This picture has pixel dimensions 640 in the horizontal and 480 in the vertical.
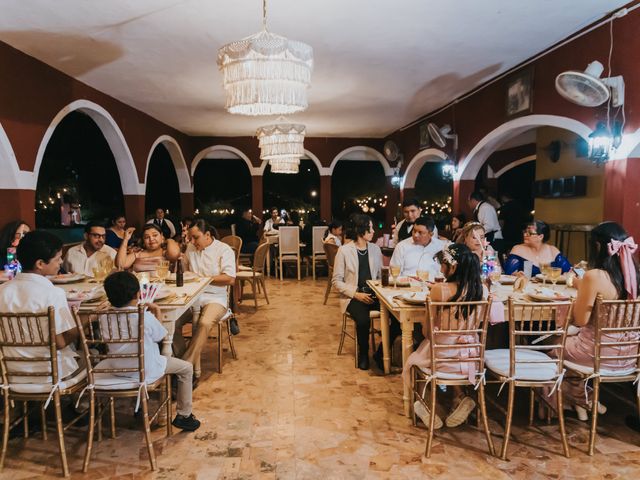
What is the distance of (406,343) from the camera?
311 cm

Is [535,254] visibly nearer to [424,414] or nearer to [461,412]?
[461,412]

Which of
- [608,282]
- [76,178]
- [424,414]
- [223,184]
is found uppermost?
[223,184]

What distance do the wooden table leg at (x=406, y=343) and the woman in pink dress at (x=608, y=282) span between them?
3.28 feet

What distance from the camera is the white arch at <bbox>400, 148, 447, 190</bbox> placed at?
8267mm

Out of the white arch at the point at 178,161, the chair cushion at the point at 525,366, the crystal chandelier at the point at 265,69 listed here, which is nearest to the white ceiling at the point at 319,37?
the crystal chandelier at the point at 265,69

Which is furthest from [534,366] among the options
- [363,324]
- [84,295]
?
[84,295]

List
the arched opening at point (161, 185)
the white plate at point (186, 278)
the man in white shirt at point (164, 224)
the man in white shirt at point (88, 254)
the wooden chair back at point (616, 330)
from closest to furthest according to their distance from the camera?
1. the wooden chair back at point (616, 330)
2. the white plate at point (186, 278)
3. the man in white shirt at point (88, 254)
4. the man in white shirt at point (164, 224)
5. the arched opening at point (161, 185)

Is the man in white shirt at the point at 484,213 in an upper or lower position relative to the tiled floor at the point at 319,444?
upper

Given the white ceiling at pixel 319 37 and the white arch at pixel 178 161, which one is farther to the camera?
the white arch at pixel 178 161

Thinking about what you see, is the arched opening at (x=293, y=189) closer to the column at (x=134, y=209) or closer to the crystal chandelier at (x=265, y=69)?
the column at (x=134, y=209)

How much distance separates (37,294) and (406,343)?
223 cm

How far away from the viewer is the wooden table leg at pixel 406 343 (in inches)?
119

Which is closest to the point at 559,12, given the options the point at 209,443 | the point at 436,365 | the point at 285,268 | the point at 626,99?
the point at 626,99

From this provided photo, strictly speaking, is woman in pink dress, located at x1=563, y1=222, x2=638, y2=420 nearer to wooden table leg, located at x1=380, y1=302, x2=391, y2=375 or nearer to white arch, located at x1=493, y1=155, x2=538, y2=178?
wooden table leg, located at x1=380, y1=302, x2=391, y2=375
